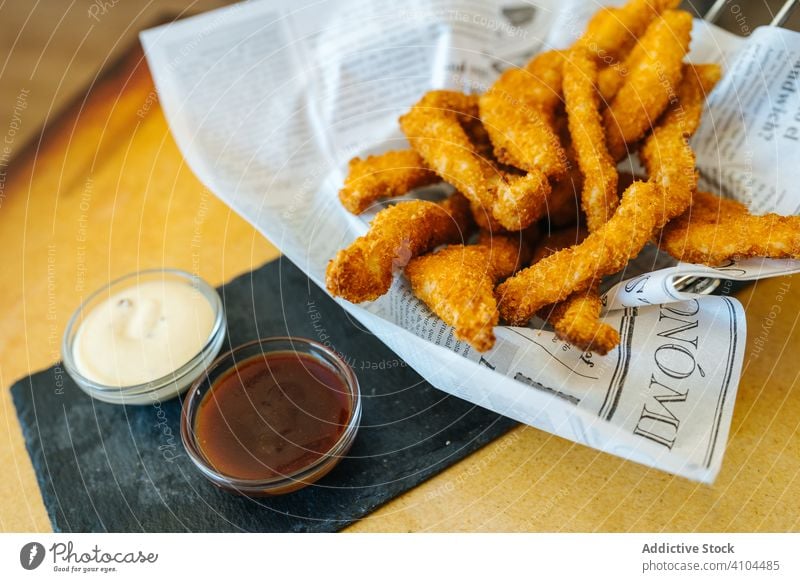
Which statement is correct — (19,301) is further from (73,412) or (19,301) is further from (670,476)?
(670,476)

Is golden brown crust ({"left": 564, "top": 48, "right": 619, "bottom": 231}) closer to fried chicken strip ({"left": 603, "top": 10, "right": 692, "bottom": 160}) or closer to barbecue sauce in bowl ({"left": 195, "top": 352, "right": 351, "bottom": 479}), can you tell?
fried chicken strip ({"left": 603, "top": 10, "right": 692, "bottom": 160})

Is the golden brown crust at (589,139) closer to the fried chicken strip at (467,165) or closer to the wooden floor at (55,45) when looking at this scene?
the fried chicken strip at (467,165)

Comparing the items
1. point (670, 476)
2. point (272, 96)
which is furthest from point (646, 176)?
point (272, 96)

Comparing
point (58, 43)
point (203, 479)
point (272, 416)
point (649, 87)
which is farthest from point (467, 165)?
point (58, 43)

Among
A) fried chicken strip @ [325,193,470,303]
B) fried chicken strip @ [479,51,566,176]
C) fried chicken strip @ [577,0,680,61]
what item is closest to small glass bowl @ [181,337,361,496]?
fried chicken strip @ [325,193,470,303]

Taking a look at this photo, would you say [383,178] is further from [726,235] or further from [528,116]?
[726,235]
